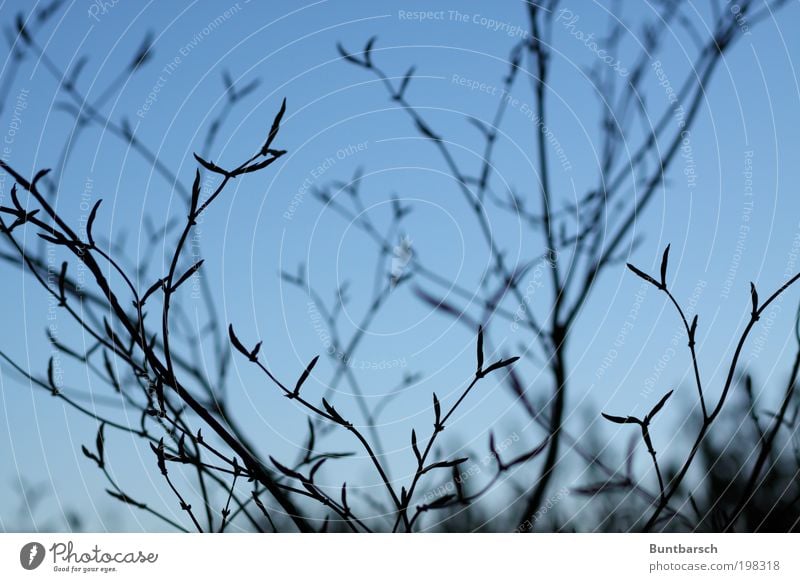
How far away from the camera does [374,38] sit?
1072mm

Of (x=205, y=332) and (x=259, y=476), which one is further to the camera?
(x=205, y=332)
